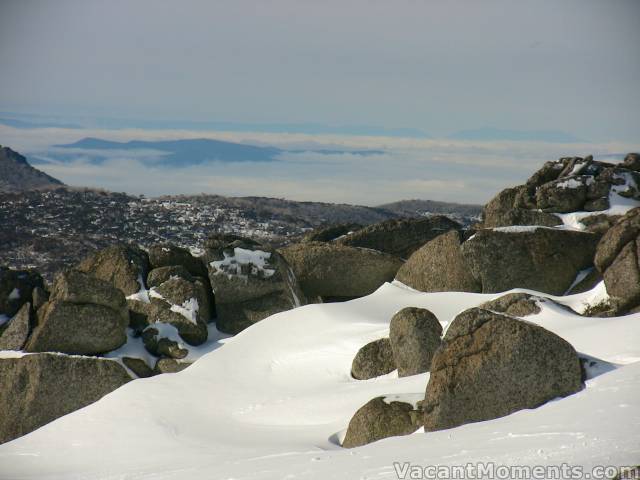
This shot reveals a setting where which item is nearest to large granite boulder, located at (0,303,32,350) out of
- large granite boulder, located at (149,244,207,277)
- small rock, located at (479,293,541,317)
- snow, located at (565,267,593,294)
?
large granite boulder, located at (149,244,207,277)

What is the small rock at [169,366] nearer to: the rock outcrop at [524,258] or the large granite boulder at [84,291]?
the large granite boulder at [84,291]

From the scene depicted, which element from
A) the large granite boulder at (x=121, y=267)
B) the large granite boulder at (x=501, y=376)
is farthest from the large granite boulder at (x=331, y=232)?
the large granite boulder at (x=501, y=376)

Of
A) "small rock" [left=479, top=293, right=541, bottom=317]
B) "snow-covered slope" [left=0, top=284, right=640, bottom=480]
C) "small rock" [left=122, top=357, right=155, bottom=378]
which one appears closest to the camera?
"snow-covered slope" [left=0, top=284, right=640, bottom=480]

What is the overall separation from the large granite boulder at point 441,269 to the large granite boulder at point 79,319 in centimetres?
1128

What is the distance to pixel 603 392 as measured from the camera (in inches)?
547

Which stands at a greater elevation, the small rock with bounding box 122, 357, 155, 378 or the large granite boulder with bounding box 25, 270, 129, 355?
the large granite boulder with bounding box 25, 270, 129, 355

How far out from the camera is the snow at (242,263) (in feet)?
96.6

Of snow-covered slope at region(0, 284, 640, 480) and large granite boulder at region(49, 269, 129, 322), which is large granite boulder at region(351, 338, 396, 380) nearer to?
snow-covered slope at region(0, 284, 640, 480)

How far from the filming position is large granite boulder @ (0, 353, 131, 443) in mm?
24359

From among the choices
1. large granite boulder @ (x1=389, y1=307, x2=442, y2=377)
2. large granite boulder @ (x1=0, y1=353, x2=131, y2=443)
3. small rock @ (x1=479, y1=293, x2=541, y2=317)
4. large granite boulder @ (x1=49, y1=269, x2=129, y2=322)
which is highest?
small rock @ (x1=479, y1=293, x2=541, y2=317)

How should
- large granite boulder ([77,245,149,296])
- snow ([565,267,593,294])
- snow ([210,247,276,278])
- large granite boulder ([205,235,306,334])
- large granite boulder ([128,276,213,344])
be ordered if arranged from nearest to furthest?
snow ([565,267,593,294]) < large granite boulder ([128,276,213,344]) < large granite boulder ([205,235,306,334]) < snow ([210,247,276,278]) < large granite boulder ([77,245,149,296])

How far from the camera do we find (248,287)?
96.0 feet

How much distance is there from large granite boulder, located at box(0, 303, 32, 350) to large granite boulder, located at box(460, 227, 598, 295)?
16.0 meters

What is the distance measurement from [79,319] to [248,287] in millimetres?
6543
